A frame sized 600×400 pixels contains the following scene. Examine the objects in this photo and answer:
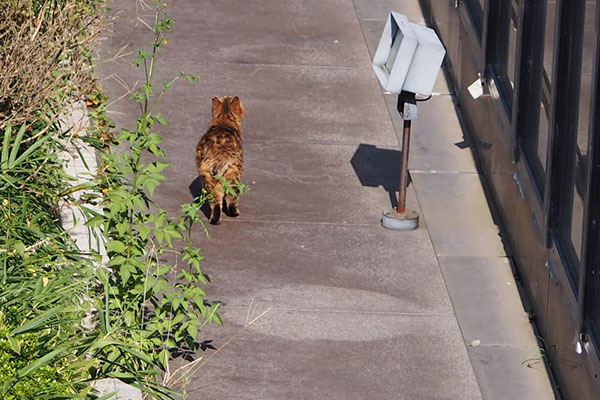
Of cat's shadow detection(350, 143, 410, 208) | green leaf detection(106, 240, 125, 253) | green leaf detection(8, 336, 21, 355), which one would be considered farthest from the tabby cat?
green leaf detection(8, 336, 21, 355)

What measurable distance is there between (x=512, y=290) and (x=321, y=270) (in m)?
1.63

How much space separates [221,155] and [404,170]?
1680mm

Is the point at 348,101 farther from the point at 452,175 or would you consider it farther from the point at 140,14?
the point at 140,14

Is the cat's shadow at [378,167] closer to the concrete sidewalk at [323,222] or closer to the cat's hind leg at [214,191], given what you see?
the concrete sidewalk at [323,222]

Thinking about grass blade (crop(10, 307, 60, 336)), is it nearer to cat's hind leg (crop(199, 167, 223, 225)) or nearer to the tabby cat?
the tabby cat

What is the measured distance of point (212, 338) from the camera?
9.80 metres

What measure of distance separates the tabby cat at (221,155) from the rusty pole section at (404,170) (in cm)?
148

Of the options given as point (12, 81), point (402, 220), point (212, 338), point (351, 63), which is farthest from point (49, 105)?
point (351, 63)

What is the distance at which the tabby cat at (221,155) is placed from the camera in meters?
11.2

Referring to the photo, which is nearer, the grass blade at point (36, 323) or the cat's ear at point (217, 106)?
the grass blade at point (36, 323)

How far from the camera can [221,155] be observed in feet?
37.2

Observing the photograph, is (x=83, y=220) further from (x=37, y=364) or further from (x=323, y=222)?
(x=37, y=364)

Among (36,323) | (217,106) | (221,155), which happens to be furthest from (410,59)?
(36,323)

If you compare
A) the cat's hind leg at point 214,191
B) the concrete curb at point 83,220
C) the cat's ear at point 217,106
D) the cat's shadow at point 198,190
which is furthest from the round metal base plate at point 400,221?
the concrete curb at point 83,220
